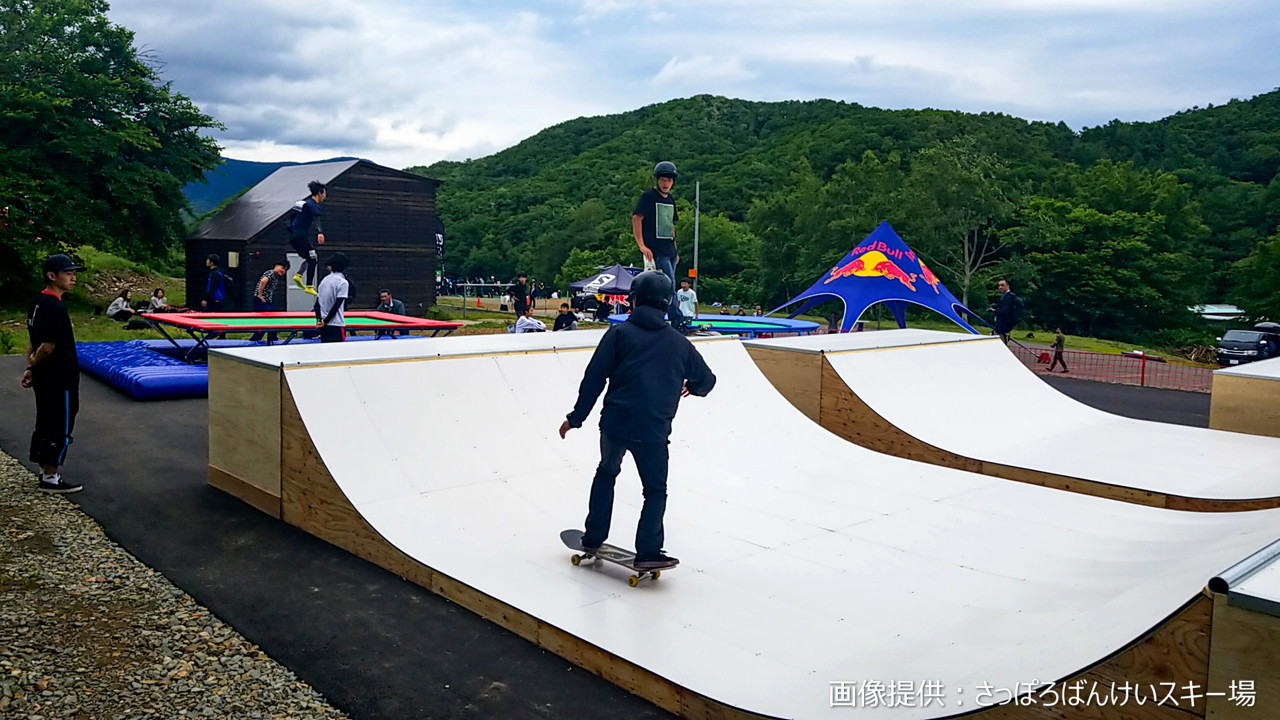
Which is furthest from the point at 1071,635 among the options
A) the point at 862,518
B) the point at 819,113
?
the point at 819,113

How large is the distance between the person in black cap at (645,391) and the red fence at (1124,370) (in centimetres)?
1430

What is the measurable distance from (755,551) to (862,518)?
1048mm

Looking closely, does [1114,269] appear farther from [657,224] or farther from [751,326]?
[657,224]

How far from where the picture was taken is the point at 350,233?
25984mm

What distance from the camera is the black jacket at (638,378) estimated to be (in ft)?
13.2

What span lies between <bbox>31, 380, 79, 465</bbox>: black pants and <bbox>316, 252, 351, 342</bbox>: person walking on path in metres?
2.96

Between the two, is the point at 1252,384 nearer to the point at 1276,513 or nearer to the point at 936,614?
the point at 1276,513

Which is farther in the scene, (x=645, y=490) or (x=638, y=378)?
(x=645, y=490)

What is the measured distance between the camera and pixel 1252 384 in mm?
9617

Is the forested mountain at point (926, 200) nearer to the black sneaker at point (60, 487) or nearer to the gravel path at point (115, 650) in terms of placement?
the black sneaker at point (60, 487)

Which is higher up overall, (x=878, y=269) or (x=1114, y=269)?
(x=1114, y=269)

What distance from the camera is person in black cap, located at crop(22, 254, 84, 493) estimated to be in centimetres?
579

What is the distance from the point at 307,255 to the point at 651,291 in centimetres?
825

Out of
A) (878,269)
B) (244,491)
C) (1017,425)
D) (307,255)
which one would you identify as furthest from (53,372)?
(878,269)
